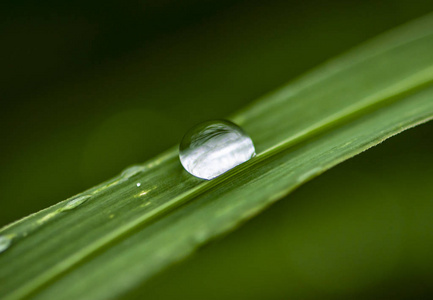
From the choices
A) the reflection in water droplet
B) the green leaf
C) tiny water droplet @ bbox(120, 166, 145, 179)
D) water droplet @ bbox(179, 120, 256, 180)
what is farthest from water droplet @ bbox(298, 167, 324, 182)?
the reflection in water droplet

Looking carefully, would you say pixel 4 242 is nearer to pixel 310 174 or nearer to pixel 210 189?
pixel 210 189

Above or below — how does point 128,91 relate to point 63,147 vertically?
above

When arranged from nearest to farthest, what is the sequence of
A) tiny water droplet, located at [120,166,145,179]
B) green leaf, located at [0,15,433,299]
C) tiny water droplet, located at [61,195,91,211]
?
Result: green leaf, located at [0,15,433,299] → tiny water droplet, located at [61,195,91,211] → tiny water droplet, located at [120,166,145,179]

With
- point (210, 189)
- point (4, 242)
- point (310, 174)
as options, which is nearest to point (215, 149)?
point (210, 189)

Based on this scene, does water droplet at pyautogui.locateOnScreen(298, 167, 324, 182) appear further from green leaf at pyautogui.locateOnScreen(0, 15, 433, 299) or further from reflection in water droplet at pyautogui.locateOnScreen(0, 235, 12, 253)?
reflection in water droplet at pyautogui.locateOnScreen(0, 235, 12, 253)

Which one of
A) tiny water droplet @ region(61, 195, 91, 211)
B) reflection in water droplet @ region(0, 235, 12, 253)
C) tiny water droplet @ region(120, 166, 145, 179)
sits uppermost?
tiny water droplet @ region(120, 166, 145, 179)

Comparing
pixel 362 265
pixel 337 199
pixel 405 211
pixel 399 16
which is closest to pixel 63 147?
pixel 337 199

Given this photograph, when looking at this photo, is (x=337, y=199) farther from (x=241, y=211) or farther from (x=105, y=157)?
(x=105, y=157)
